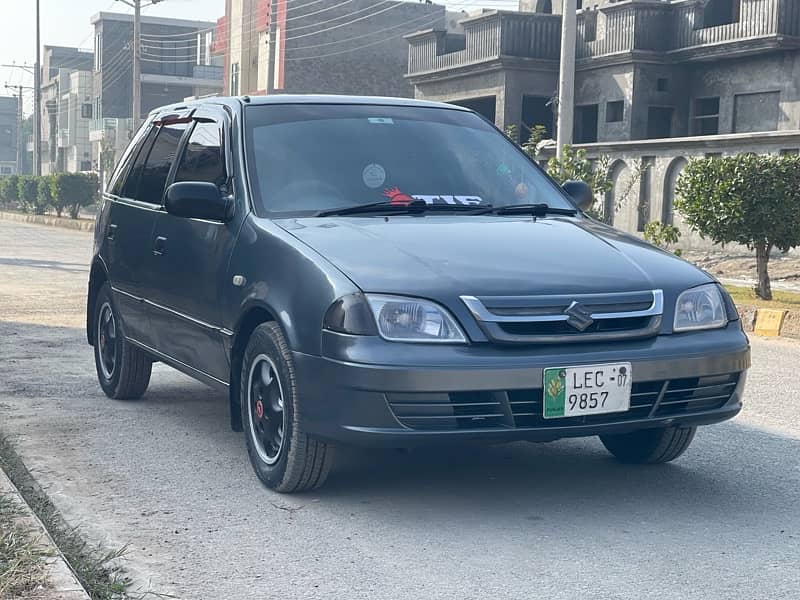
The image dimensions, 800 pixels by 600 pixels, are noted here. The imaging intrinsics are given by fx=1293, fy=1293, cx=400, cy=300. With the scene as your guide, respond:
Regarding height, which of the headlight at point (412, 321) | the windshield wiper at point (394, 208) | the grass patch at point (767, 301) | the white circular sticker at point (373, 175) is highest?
the white circular sticker at point (373, 175)

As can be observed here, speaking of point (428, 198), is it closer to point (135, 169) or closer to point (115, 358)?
point (135, 169)

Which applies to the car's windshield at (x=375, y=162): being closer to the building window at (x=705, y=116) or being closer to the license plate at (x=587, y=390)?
the license plate at (x=587, y=390)

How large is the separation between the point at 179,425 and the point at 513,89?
23745mm

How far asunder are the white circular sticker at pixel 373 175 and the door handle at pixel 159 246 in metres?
1.21

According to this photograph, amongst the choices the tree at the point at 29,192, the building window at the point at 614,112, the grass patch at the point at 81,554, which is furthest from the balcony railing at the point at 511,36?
the grass patch at the point at 81,554

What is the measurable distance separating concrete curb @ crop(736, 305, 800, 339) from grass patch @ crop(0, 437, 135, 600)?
774cm

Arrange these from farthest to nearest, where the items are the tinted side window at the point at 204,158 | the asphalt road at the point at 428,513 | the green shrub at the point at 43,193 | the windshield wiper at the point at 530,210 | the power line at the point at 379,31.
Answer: the power line at the point at 379,31
the green shrub at the point at 43,193
the tinted side window at the point at 204,158
the windshield wiper at the point at 530,210
the asphalt road at the point at 428,513

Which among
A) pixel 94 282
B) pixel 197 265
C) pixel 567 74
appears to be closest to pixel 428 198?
pixel 197 265

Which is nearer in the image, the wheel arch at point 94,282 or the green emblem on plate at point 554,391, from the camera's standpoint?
the green emblem on plate at point 554,391

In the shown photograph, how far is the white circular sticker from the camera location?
19.0ft

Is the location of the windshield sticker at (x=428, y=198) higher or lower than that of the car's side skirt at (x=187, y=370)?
higher

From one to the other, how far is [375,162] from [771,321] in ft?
22.1

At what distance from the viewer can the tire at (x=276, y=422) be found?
4977 millimetres

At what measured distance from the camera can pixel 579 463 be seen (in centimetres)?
591
